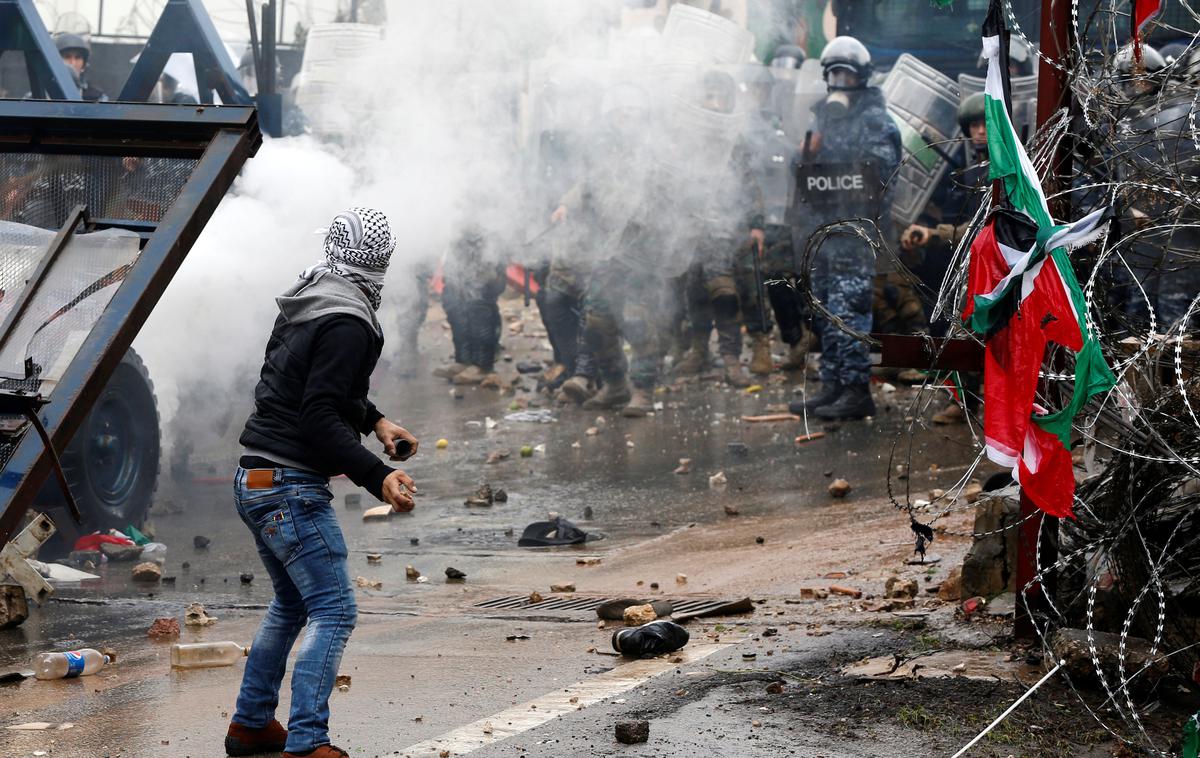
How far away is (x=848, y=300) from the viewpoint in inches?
399

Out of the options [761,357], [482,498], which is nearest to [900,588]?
[482,498]

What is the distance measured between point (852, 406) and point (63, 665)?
6.52 metres

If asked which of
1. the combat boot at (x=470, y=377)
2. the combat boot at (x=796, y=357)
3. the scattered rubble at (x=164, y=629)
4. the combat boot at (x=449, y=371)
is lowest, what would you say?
the combat boot at (x=449, y=371)

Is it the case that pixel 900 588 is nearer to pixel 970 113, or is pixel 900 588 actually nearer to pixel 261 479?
pixel 261 479

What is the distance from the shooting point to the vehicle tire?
686 centimetres

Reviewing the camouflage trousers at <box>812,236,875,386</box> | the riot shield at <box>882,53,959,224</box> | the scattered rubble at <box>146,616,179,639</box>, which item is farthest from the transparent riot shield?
the scattered rubble at <box>146,616,179,639</box>

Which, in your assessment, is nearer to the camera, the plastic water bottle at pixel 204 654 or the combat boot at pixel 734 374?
the plastic water bottle at pixel 204 654

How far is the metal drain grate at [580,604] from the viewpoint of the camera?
5.33m

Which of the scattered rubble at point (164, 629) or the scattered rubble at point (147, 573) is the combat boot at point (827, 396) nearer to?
the scattered rubble at point (147, 573)

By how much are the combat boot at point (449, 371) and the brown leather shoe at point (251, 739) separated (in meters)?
10.4

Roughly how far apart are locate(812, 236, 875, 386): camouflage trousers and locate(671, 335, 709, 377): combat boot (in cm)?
271

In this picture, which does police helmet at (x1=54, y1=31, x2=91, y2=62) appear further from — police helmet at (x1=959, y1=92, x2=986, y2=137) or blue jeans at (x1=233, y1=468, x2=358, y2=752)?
A: blue jeans at (x1=233, y1=468, x2=358, y2=752)

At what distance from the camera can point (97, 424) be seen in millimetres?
6965

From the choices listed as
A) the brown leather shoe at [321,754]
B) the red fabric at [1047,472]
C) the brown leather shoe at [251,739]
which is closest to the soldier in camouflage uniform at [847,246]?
the red fabric at [1047,472]
